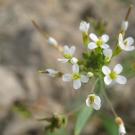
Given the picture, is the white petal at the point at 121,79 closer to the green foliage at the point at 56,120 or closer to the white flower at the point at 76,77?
the white flower at the point at 76,77

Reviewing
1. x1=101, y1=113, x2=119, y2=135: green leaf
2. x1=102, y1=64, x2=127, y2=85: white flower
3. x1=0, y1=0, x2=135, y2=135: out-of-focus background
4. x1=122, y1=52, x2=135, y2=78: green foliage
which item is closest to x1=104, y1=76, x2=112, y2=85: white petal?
x1=102, y1=64, x2=127, y2=85: white flower

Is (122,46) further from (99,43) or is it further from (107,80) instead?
(107,80)

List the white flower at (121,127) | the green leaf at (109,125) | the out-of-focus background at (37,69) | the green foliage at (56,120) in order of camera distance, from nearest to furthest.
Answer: the white flower at (121,127) → the green foliage at (56,120) → the green leaf at (109,125) → the out-of-focus background at (37,69)

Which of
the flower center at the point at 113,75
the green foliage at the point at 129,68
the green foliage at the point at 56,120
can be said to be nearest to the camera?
the flower center at the point at 113,75

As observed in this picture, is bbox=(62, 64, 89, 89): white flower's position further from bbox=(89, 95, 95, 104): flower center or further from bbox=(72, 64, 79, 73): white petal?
bbox=(89, 95, 95, 104): flower center

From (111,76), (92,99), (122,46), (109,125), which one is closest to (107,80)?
(111,76)

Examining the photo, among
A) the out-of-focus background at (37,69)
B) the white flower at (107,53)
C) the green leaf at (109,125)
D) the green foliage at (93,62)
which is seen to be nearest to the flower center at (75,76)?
the green foliage at (93,62)
